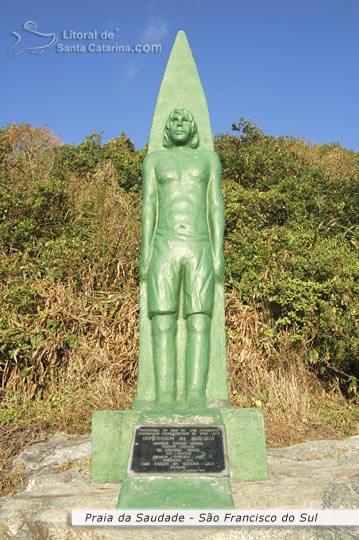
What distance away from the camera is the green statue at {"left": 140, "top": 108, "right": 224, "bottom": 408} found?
14.1 ft

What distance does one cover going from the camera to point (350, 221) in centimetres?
950

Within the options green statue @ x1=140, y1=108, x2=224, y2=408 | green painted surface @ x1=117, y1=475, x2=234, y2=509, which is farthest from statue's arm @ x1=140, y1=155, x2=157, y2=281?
green painted surface @ x1=117, y1=475, x2=234, y2=509

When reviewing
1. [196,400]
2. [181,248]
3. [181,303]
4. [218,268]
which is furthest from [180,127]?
[196,400]

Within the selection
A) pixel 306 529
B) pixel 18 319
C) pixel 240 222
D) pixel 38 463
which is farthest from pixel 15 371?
pixel 306 529

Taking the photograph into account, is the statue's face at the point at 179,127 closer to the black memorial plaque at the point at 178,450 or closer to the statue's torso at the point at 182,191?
the statue's torso at the point at 182,191

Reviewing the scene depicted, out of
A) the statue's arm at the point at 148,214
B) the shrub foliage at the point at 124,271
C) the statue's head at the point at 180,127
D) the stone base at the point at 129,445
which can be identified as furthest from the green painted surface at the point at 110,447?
the shrub foliage at the point at 124,271

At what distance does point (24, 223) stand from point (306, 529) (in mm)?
6389

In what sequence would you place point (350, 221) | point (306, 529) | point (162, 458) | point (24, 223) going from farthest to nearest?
1. point (350, 221)
2. point (24, 223)
3. point (162, 458)
4. point (306, 529)

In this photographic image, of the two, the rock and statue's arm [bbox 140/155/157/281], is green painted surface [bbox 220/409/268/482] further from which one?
statue's arm [bbox 140/155/157/281]

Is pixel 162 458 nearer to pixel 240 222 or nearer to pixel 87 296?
pixel 87 296

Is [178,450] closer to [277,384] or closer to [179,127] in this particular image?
[179,127]

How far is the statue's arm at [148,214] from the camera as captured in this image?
15.1ft

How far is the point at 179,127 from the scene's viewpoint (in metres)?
4.75

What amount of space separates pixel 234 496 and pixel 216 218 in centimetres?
223
